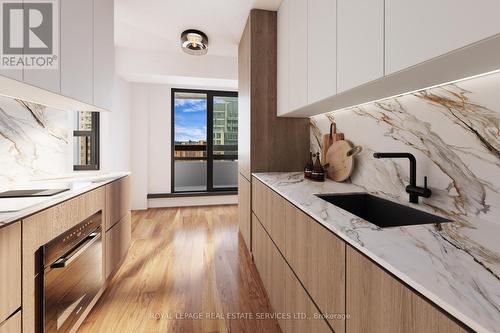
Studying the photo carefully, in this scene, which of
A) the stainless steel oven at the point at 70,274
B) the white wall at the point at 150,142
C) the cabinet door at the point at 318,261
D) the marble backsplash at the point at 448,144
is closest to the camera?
the cabinet door at the point at 318,261

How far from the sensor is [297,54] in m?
1.98

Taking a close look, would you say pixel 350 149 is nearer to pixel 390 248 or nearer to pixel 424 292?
pixel 390 248

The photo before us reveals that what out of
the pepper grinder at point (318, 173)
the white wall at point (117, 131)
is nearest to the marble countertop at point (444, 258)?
the pepper grinder at point (318, 173)

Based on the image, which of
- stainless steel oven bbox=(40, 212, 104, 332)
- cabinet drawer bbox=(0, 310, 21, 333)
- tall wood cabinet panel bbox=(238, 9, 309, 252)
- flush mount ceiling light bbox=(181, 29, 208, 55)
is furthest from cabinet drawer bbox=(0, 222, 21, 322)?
flush mount ceiling light bbox=(181, 29, 208, 55)

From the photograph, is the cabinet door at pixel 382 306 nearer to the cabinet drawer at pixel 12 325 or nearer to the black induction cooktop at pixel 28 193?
the cabinet drawer at pixel 12 325

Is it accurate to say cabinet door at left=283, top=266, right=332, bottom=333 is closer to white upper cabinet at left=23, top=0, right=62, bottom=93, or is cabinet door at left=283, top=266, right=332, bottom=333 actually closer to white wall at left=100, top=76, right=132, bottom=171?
white upper cabinet at left=23, top=0, right=62, bottom=93

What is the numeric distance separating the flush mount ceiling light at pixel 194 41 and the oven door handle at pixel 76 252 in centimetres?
272

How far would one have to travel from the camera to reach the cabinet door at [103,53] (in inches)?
82.9

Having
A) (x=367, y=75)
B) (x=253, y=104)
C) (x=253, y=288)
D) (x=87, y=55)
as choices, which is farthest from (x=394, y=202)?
(x=87, y=55)

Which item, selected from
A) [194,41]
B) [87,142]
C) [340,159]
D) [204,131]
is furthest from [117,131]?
[340,159]

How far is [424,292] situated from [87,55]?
2461 mm

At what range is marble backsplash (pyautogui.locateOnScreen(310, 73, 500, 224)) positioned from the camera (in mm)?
996

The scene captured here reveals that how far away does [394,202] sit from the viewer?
54.7 inches

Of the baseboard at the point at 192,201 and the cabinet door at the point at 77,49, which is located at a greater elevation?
the cabinet door at the point at 77,49
